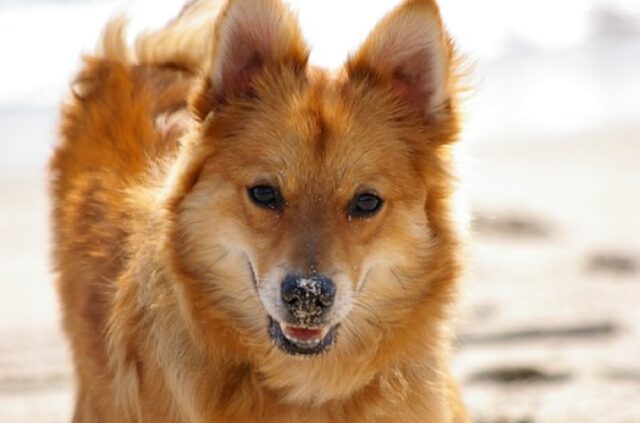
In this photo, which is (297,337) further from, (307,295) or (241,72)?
(241,72)

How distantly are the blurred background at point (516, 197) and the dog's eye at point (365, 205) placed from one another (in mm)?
479

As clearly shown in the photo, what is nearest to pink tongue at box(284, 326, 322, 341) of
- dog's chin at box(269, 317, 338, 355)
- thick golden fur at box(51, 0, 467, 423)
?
dog's chin at box(269, 317, 338, 355)

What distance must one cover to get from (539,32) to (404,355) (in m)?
13.8

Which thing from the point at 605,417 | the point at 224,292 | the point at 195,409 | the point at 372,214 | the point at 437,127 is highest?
the point at 437,127

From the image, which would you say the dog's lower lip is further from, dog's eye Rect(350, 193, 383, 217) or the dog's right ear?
the dog's right ear

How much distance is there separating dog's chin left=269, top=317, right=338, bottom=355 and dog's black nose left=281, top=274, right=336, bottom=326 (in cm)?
10

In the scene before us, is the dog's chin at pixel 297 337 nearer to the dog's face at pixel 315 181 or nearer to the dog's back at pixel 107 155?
the dog's face at pixel 315 181

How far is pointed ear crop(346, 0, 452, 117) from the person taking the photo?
172 inches

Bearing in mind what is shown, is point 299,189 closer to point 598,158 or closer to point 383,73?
point 383,73

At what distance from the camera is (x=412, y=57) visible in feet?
14.7

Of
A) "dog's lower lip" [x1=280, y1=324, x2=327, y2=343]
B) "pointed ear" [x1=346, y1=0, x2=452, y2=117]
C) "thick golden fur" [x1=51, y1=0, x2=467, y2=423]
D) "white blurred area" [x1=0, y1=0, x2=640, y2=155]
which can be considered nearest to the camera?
"dog's lower lip" [x1=280, y1=324, x2=327, y2=343]

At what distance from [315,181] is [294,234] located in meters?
0.21

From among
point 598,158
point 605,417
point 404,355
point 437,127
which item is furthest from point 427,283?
point 598,158

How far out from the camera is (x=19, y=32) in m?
17.5
